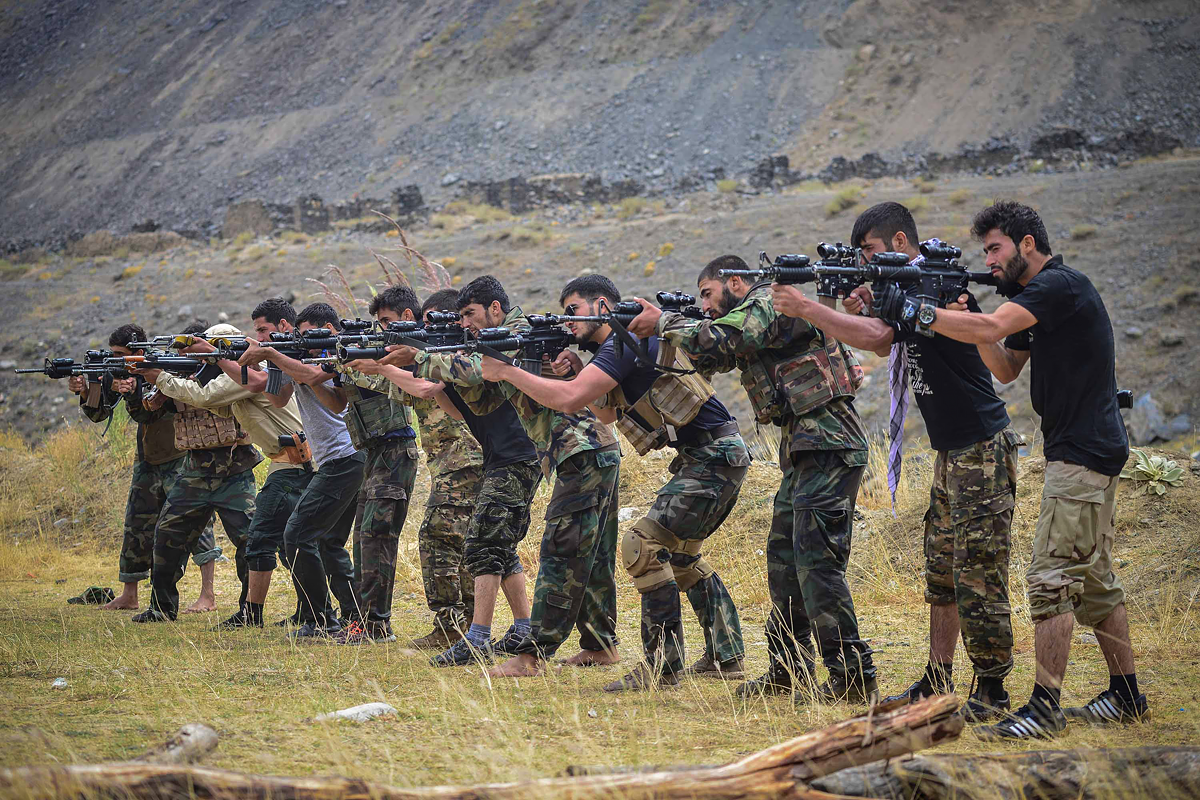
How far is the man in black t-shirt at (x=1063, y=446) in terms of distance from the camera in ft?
14.5

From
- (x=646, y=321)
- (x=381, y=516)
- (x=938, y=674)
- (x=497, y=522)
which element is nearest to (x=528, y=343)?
(x=646, y=321)

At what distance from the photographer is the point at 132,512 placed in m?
8.80

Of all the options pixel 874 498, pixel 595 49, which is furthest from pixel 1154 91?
pixel 874 498

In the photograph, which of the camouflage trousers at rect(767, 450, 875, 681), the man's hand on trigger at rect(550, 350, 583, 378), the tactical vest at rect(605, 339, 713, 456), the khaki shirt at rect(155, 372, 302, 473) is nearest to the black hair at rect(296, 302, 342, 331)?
the khaki shirt at rect(155, 372, 302, 473)

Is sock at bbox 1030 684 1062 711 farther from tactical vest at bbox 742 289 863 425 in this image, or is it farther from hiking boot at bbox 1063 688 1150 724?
tactical vest at bbox 742 289 863 425

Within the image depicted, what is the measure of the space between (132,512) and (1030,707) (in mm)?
6990

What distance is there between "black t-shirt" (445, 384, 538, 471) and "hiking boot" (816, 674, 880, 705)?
2197 millimetres

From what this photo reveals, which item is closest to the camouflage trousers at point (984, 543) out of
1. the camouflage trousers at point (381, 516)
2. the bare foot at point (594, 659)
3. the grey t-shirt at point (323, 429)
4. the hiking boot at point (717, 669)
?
the hiking boot at point (717, 669)

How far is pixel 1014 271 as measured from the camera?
15.4 feet

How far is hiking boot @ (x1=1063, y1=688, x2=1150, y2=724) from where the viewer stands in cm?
467

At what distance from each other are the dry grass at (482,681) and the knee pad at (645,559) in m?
0.56

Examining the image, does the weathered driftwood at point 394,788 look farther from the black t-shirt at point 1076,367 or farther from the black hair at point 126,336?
the black hair at point 126,336

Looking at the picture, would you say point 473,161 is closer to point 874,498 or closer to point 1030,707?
point 874,498

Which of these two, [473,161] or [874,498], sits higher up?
[473,161]
